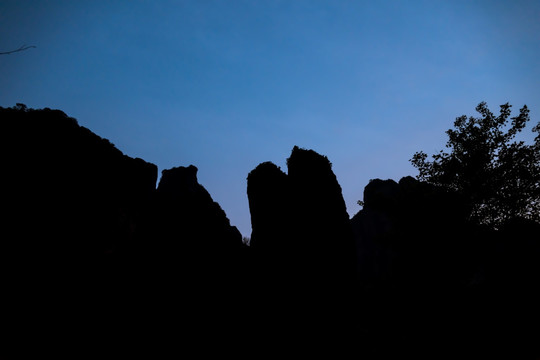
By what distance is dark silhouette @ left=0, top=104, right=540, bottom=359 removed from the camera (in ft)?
61.4

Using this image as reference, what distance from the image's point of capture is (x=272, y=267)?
2227cm

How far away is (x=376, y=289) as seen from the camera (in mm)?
36875

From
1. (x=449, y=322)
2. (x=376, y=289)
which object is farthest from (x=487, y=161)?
(x=376, y=289)

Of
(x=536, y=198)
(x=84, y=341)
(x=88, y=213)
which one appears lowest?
(x=84, y=341)

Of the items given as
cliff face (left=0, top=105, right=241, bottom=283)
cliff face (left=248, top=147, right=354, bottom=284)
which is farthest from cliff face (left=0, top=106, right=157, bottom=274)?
cliff face (left=248, top=147, right=354, bottom=284)

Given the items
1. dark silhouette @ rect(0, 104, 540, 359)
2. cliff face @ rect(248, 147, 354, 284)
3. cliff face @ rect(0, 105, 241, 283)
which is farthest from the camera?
cliff face @ rect(248, 147, 354, 284)

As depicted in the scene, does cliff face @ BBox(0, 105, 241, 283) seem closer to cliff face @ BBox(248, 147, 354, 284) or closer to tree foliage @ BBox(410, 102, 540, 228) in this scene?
cliff face @ BBox(248, 147, 354, 284)

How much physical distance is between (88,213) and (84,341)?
9.32 m

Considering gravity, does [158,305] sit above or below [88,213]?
below

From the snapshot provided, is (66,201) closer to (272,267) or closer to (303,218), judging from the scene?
(272,267)

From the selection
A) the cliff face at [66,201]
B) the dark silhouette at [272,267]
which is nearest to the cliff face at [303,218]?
the dark silhouette at [272,267]

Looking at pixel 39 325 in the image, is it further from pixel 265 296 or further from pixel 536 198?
pixel 536 198

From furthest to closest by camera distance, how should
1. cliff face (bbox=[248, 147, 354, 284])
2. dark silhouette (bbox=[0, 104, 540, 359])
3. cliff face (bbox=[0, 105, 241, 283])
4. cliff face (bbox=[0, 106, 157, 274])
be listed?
cliff face (bbox=[248, 147, 354, 284]) < cliff face (bbox=[0, 106, 157, 274]) < cliff face (bbox=[0, 105, 241, 283]) < dark silhouette (bbox=[0, 104, 540, 359])

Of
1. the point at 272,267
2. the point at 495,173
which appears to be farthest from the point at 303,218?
the point at 495,173
